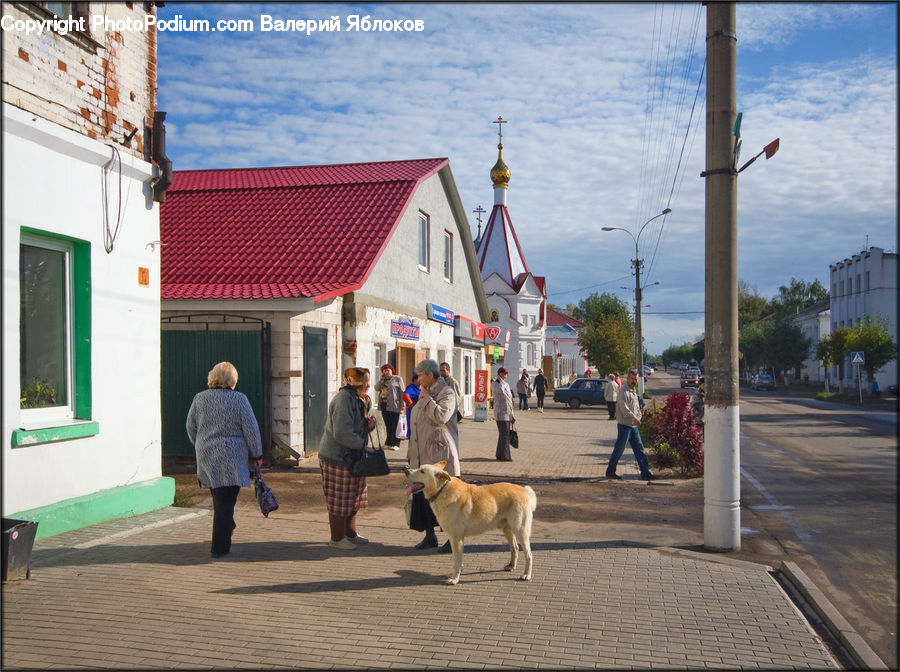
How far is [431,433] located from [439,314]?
14799mm

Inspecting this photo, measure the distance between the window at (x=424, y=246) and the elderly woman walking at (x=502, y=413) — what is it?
251 inches

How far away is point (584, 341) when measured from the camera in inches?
1930

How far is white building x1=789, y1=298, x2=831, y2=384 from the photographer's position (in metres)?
69.6

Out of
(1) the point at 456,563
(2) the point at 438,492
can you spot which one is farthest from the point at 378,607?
(2) the point at 438,492

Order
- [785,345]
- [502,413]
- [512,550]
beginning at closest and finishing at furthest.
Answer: [512,550], [502,413], [785,345]

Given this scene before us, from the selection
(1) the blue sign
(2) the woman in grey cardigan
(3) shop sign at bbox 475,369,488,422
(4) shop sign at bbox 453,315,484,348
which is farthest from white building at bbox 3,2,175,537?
(3) shop sign at bbox 475,369,488,422

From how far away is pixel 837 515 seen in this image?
31.2 feet

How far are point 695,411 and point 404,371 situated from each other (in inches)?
302

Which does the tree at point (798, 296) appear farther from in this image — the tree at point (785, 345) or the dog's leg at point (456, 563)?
the dog's leg at point (456, 563)

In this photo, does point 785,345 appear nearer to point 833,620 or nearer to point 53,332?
point 833,620

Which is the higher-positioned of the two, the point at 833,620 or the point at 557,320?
the point at 557,320

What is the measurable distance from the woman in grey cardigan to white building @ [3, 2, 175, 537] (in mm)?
1551

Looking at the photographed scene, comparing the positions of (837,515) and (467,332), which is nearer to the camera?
(837,515)

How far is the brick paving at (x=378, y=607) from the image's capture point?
14.9ft
